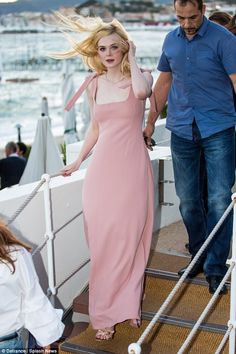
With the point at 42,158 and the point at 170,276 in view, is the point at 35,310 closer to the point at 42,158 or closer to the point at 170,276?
the point at 170,276

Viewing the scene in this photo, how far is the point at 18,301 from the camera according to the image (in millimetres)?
2414

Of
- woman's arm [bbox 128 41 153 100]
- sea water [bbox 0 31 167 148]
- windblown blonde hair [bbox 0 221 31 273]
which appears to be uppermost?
woman's arm [bbox 128 41 153 100]

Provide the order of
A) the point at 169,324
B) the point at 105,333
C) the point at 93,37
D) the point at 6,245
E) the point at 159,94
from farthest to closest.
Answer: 1. the point at 159,94
2. the point at 169,324
3. the point at 105,333
4. the point at 93,37
5. the point at 6,245

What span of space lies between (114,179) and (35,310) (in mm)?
1105

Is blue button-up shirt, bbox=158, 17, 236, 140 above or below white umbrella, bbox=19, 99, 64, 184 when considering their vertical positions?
above

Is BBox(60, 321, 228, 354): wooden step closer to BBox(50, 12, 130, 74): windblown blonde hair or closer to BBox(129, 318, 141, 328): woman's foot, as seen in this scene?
BBox(129, 318, 141, 328): woman's foot

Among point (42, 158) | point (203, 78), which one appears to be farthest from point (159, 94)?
point (42, 158)

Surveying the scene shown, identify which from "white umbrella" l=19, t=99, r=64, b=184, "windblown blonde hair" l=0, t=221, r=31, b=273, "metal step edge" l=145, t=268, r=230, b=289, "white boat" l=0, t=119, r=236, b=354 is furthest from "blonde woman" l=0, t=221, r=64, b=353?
"white umbrella" l=19, t=99, r=64, b=184

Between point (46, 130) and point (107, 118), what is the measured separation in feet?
15.7

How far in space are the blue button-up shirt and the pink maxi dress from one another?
0.32 m

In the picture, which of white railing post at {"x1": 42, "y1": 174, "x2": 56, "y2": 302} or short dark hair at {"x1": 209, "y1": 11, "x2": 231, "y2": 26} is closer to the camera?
white railing post at {"x1": 42, "y1": 174, "x2": 56, "y2": 302}

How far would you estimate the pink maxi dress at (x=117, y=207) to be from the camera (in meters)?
3.35

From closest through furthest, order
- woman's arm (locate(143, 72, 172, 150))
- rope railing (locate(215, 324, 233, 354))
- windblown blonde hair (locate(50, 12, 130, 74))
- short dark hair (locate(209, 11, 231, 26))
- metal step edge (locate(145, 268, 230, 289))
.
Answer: rope railing (locate(215, 324, 233, 354)) → windblown blonde hair (locate(50, 12, 130, 74)) → woman's arm (locate(143, 72, 172, 150)) → metal step edge (locate(145, 268, 230, 289)) → short dark hair (locate(209, 11, 231, 26))

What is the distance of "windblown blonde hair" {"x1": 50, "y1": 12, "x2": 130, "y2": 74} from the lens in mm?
3305
